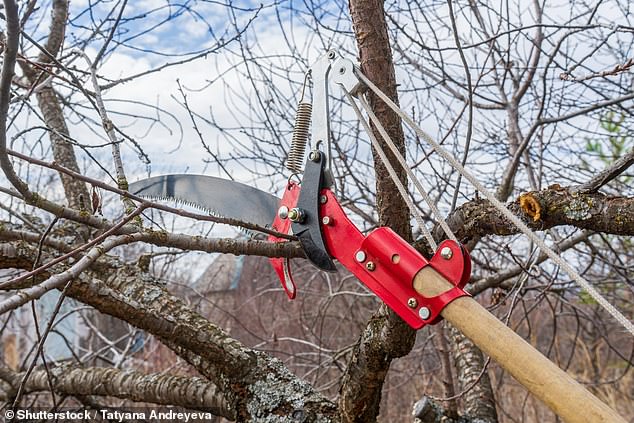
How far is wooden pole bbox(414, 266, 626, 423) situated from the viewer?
101cm

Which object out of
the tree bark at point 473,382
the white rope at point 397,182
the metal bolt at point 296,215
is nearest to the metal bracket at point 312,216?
the metal bolt at point 296,215

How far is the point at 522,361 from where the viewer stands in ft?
3.55

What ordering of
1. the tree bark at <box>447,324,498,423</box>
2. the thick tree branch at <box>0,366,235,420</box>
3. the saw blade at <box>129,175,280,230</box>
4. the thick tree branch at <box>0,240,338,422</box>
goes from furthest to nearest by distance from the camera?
Result: the tree bark at <box>447,324,498,423</box>, the thick tree branch at <box>0,366,235,420</box>, the thick tree branch at <box>0,240,338,422</box>, the saw blade at <box>129,175,280,230</box>

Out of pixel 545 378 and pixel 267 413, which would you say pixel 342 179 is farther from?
pixel 545 378

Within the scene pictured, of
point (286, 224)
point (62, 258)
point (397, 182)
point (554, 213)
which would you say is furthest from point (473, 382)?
point (62, 258)

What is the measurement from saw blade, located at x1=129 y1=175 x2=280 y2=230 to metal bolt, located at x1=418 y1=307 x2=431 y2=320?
1.79 feet

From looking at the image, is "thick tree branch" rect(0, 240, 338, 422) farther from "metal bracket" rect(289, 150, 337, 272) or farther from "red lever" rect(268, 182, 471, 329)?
"metal bracket" rect(289, 150, 337, 272)

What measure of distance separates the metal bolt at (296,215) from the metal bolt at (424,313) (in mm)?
354

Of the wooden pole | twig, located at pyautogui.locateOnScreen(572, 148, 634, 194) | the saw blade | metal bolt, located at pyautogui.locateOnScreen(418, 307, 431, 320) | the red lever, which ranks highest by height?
the saw blade

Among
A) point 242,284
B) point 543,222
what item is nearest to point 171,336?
point 543,222

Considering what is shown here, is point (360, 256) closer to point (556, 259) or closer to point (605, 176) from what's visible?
point (556, 259)

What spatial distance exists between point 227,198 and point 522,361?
88 centimetres

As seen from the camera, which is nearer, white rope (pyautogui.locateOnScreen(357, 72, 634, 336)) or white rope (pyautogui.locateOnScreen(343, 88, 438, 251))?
white rope (pyautogui.locateOnScreen(357, 72, 634, 336))

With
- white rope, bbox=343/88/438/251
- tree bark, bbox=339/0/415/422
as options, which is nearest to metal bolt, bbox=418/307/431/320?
white rope, bbox=343/88/438/251
